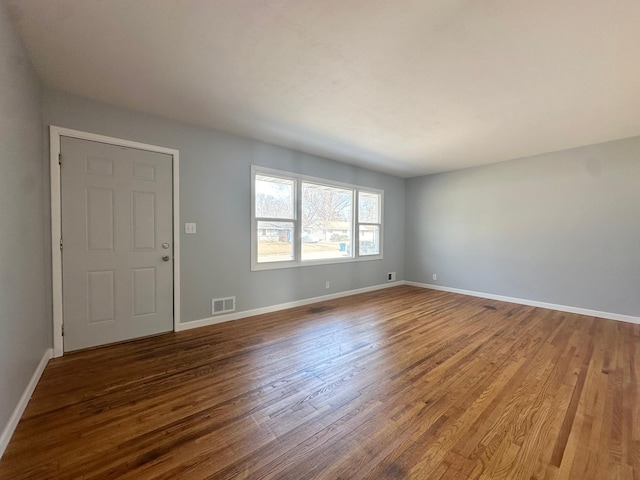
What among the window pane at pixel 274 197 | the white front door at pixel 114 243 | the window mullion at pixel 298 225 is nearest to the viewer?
the white front door at pixel 114 243

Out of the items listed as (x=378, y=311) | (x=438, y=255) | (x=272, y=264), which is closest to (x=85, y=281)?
(x=272, y=264)

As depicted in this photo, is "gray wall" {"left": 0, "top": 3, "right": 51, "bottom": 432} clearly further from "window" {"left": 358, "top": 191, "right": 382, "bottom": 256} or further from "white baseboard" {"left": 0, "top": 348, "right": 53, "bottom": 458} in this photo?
"window" {"left": 358, "top": 191, "right": 382, "bottom": 256}

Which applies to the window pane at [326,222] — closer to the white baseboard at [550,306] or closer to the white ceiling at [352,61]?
the white ceiling at [352,61]

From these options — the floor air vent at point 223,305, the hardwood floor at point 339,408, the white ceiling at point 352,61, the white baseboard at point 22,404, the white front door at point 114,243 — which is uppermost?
the white ceiling at point 352,61

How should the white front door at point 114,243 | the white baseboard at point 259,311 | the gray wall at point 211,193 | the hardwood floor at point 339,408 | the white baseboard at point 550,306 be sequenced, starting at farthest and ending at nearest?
the white baseboard at point 550,306 < the white baseboard at point 259,311 < the gray wall at point 211,193 < the white front door at point 114,243 < the hardwood floor at point 339,408

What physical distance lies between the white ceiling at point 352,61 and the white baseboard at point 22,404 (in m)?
2.49

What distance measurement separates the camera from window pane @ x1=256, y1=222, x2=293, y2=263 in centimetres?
402

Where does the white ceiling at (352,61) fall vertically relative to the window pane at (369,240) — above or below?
above

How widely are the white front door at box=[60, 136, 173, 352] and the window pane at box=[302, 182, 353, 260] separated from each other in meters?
2.07

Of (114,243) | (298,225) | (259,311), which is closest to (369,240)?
(298,225)

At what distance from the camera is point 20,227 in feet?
6.06

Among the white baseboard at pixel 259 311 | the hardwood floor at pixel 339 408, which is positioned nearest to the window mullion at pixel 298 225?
the white baseboard at pixel 259 311

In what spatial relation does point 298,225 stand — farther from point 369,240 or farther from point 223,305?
point 369,240

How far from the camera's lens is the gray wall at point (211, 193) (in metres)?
2.78
